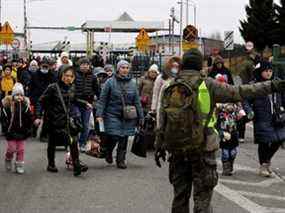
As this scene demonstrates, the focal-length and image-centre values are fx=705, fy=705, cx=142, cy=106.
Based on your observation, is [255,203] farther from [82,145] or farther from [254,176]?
[82,145]

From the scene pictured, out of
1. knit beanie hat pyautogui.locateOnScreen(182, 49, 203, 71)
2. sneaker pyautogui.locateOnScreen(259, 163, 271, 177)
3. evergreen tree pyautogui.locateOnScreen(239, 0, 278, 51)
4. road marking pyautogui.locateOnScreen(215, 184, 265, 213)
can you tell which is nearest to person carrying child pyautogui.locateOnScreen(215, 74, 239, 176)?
sneaker pyautogui.locateOnScreen(259, 163, 271, 177)

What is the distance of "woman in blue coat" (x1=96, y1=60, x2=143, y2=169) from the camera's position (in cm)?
1141

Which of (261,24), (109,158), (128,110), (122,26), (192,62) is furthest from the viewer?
(261,24)

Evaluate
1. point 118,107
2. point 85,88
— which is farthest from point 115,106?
point 85,88

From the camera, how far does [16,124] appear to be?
434 inches

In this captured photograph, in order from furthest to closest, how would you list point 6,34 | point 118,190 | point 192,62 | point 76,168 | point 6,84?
point 6,34
point 6,84
point 76,168
point 118,190
point 192,62

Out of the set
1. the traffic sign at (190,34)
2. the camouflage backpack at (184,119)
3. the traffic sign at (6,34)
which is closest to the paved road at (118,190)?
the camouflage backpack at (184,119)

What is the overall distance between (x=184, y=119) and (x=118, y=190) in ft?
12.1

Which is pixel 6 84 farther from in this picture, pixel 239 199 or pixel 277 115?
pixel 239 199

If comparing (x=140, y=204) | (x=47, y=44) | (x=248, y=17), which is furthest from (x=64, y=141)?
(x=47, y=44)

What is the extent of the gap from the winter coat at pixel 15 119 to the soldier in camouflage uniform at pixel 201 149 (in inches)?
196

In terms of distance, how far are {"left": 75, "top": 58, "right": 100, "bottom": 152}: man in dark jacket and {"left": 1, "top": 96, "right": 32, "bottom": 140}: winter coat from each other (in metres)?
1.36

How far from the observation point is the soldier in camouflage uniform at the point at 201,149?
6.17 meters

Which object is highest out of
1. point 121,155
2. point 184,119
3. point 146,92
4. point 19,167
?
point 184,119
